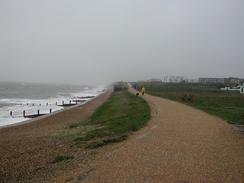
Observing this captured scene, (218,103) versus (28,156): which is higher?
(218,103)

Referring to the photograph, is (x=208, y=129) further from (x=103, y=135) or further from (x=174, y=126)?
(x=103, y=135)

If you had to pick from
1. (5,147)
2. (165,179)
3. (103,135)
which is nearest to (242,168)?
(165,179)

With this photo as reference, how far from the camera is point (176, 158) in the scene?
28.6 feet

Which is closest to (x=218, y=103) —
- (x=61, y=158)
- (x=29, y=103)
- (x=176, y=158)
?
(x=176, y=158)

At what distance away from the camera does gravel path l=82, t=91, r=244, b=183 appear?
7160mm

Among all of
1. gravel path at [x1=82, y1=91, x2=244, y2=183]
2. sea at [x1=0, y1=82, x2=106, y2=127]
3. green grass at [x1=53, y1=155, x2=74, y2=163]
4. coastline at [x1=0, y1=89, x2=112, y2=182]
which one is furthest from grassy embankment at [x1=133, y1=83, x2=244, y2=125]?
sea at [x1=0, y1=82, x2=106, y2=127]

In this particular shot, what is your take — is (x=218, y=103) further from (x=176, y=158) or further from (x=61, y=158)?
(x=61, y=158)

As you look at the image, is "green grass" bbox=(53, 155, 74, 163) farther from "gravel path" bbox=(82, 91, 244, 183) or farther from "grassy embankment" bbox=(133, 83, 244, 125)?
"grassy embankment" bbox=(133, 83, 244, 125)

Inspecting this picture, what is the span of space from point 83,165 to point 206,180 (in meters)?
4.20

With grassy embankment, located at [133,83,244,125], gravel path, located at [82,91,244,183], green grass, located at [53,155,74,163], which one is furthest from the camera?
grassy embankment, located at [133,83,244,125]

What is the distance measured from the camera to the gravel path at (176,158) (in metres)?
7.16

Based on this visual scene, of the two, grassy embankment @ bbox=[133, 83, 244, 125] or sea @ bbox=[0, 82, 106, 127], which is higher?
grassy embankment @ bbox=[133, 83, 244, 125]

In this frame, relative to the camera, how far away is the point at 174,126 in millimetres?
14617

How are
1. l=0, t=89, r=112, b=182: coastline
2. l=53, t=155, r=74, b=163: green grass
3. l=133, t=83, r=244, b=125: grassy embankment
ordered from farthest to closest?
1. l=133, t=83, r=244, b=125: grassy embankment
2. l=53, t=155, r=74, b=163: green grass
3. l=0, t=89, r=112, b=182: coastline
